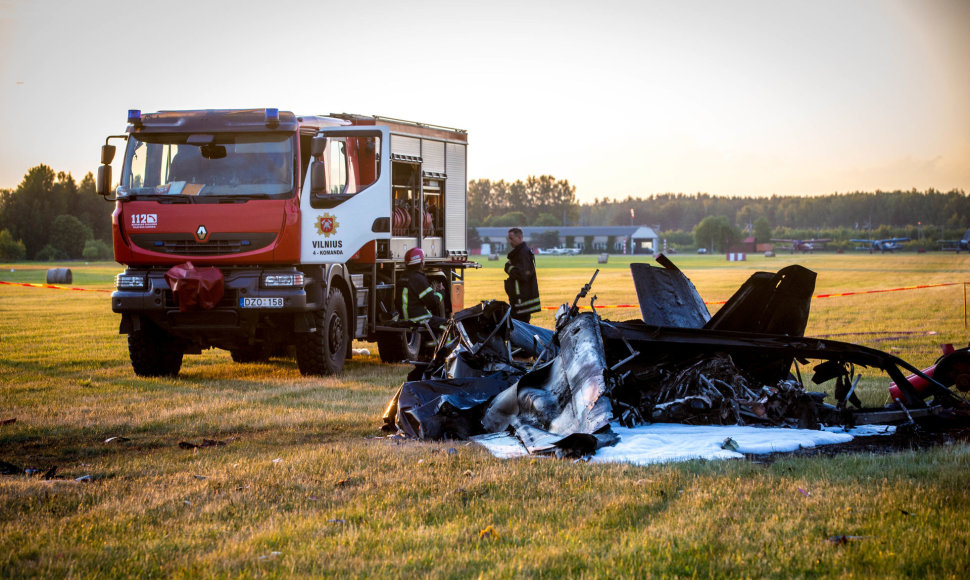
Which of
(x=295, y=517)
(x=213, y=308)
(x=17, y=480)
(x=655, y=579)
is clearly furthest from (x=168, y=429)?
(x=655, y=579)

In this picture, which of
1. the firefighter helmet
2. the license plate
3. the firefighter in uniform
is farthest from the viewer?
the firefighter helmet

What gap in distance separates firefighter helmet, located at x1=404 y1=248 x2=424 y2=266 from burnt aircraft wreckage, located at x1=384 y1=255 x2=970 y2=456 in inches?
171

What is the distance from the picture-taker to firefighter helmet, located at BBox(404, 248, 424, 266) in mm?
13570

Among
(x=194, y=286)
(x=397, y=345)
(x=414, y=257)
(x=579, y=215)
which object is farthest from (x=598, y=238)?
(x=194, y=286)

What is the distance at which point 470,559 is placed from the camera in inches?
188

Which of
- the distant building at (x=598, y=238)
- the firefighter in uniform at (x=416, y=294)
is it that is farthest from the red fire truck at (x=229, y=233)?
the distant building at (x=598, y=238)

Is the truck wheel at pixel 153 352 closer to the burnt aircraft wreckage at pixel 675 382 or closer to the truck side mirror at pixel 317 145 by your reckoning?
the truck side mirror at pixel 317 145

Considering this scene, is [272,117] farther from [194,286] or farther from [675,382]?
[675,382]

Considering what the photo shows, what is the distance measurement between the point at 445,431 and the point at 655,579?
3.94m

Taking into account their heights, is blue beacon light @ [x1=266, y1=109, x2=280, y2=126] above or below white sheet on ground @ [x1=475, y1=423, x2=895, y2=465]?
above

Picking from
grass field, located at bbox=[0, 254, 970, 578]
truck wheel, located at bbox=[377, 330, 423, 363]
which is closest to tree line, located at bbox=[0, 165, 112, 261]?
truck wheel, located at bbox=[377, 330, 423, 363]

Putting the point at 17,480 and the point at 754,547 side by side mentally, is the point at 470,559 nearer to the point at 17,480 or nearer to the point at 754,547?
the point at 754,547

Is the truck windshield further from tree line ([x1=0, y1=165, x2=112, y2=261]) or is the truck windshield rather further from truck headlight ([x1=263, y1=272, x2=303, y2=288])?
tree line ([x1=0, y1=165, x2=112, y2=261])

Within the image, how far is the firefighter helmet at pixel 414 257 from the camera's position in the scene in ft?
44.5
